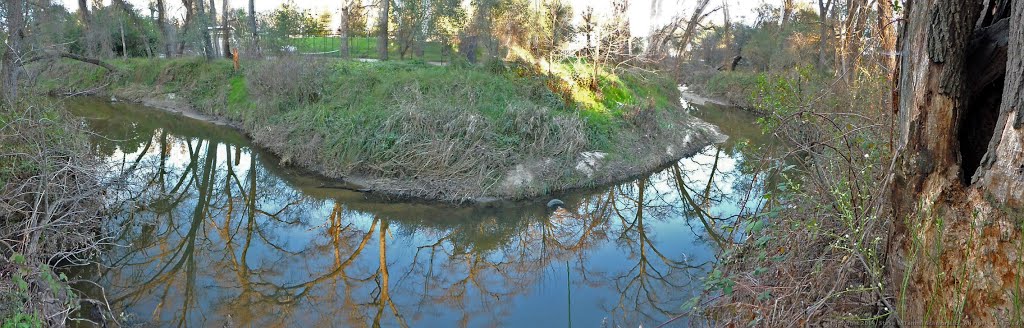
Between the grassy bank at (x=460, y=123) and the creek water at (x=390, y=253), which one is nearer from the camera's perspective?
the creek water at (x=390, y=253)

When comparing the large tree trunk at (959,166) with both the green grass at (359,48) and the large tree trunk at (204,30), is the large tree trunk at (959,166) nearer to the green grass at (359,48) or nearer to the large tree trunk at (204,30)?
the green grass at (359,48)

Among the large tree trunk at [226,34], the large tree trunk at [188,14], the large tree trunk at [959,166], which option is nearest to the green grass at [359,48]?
the large tree trunk at [226,34]

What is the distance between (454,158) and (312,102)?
5480mm

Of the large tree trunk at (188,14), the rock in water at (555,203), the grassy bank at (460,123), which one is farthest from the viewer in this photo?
the large tree trunk at (188,14)

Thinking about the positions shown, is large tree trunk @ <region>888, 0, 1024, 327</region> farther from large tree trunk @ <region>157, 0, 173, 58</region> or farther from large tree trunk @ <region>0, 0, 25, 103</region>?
large tree trunk @ <region>157, 0, 173, 58</region>

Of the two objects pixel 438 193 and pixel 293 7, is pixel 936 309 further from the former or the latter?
pixel 293 7

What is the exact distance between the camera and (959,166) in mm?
3236

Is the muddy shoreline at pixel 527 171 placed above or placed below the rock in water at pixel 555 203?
above

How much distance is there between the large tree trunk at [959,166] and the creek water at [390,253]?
198cm

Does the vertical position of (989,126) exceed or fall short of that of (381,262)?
it exceeds it

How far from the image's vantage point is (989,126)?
3.39 metres

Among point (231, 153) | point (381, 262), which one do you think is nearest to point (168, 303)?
point (381, 262)

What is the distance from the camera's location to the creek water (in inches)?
273

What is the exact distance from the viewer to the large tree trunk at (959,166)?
2.90 meters
